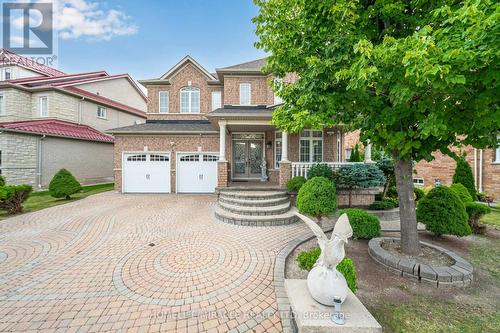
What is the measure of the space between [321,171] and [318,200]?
3.26 m

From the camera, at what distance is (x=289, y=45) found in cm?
423

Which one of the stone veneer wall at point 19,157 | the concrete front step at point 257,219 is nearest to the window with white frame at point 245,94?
the concrete front step at point 257,219

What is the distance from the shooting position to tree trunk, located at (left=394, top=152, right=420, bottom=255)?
4.10 metres

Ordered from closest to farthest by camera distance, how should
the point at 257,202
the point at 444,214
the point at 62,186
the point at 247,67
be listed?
the point at 444,214 → the point at 257,202 → the point at 62,186 → the point at 247,67

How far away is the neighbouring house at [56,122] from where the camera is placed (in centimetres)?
1175

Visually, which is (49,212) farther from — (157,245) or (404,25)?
(404,25)

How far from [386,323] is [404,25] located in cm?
519

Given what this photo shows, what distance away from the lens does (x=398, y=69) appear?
269 cm

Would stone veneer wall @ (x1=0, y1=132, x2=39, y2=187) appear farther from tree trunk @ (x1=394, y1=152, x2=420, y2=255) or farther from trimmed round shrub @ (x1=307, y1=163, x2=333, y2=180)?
tree trunk @ (x1=394, y1=152, x2=420, y2=255)

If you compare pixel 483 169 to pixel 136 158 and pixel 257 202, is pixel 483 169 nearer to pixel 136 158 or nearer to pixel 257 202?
pixel 257 202

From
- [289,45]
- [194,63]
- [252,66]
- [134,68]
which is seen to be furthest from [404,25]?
[134,68]

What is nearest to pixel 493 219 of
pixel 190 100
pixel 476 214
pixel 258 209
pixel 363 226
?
pixel 476 214

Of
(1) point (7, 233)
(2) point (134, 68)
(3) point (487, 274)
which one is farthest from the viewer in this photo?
(2) point (134, 68)

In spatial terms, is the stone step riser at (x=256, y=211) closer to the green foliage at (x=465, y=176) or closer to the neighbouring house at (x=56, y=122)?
the green foliage at (x=465, y=176)
